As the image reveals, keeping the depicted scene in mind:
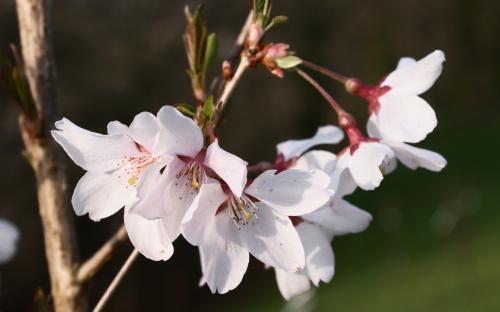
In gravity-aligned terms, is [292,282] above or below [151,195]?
below

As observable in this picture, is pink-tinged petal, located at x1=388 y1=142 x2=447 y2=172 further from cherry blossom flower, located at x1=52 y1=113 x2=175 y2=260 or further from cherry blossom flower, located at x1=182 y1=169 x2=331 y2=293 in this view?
cherry blossom flower, located at x1=52 y1=113 x2=175 y2=260

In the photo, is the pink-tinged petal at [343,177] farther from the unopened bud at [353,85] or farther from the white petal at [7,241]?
the white petal at [7,241]

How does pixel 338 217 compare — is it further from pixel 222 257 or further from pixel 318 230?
pixel 222 257

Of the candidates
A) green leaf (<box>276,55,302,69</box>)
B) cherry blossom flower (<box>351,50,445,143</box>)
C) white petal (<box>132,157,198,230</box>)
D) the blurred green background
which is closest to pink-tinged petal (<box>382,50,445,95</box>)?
cherry blossom flower (<box>351,50,445,143</box>)

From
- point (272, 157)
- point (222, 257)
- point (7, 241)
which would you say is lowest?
point (272, 157)

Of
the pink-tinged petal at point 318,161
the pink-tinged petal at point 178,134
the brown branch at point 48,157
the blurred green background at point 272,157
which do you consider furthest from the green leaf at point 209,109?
the blurred green background at point 272,157

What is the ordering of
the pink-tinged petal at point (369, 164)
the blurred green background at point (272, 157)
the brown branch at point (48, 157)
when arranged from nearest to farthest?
the pink-tinged petal at point (369, 164) → the brown branch at point (48, 157) → the blurred green background at point (272, 157)

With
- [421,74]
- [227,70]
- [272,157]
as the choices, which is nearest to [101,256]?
[227,70]
